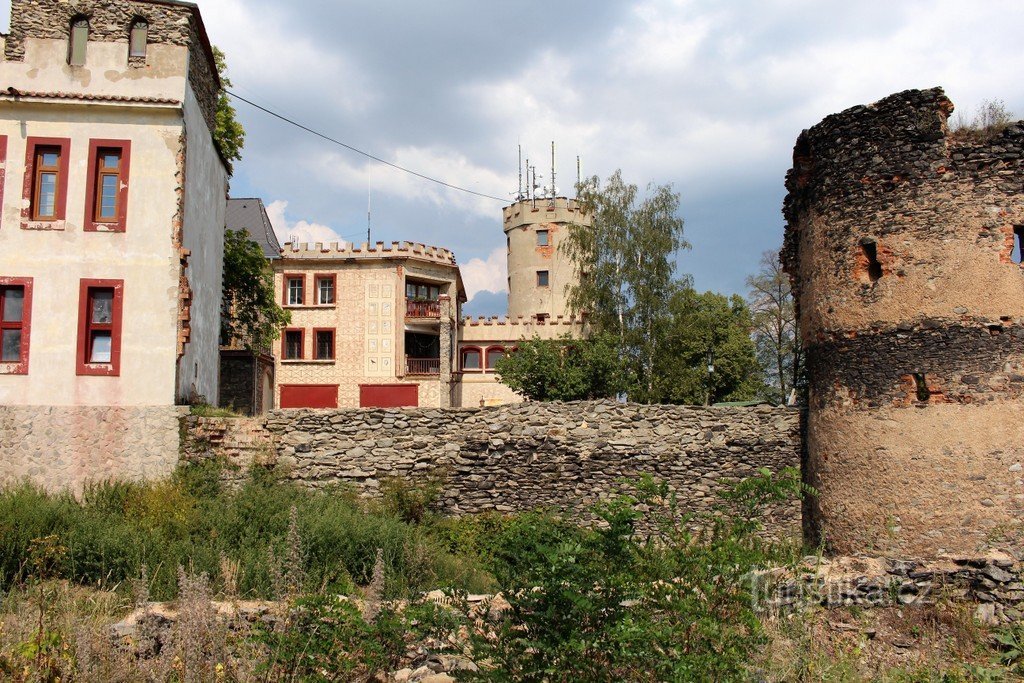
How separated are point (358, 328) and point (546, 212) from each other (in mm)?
12372

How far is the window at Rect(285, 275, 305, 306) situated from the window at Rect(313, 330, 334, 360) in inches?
67.1

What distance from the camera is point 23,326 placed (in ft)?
42.6

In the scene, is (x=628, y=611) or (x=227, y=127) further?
(x=227, y=127)

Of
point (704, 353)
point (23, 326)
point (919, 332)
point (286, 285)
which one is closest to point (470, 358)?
point (286, 285)

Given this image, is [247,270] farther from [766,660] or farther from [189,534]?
[766,660]

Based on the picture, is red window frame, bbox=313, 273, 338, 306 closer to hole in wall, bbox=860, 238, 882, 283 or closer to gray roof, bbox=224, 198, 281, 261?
gray roof, bbox=224, 198, 281, 261

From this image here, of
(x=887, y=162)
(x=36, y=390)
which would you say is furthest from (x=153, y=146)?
(x=887, y=162)

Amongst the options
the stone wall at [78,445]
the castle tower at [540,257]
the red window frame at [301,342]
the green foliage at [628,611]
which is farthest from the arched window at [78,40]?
the castle tower at [540,257]

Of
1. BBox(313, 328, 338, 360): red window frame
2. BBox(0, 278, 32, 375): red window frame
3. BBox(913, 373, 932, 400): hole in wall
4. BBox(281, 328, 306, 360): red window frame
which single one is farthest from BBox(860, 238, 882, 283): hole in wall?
BBox(281, 328, 306, 360): red window frame

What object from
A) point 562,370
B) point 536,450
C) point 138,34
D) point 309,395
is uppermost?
point 138,34

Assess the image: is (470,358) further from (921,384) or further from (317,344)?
(921,384)

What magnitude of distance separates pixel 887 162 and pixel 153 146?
12227 millimetres

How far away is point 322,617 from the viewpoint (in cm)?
598

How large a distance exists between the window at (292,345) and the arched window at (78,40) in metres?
22.6
